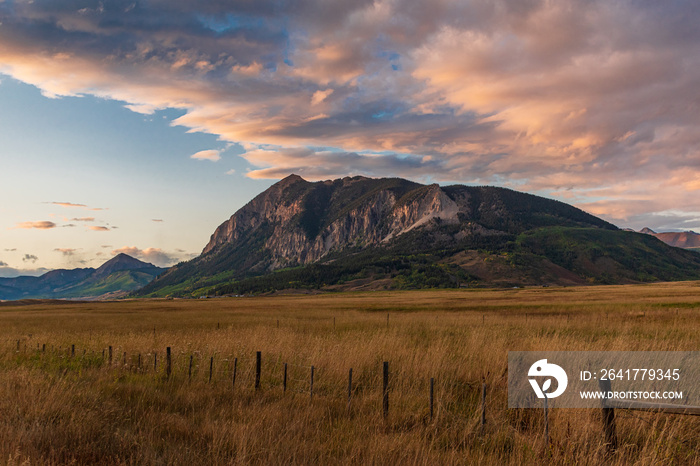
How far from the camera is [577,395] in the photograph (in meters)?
9.01

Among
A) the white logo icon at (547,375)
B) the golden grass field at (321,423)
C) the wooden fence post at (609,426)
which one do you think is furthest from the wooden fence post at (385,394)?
the wooden fence post at (609,426)

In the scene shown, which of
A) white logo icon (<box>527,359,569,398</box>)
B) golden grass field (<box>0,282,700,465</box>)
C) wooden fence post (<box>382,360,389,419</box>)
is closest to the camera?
golden grass field (<box>0,282,700,465</box>)

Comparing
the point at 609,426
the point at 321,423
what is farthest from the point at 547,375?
the point at 321,423

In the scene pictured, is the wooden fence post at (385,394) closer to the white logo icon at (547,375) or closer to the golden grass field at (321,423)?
the golden grass field at (321,423)

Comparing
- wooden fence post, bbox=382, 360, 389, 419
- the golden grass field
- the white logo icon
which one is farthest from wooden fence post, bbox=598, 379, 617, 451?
wooden fence post, bbox=382, 360, 389, 419

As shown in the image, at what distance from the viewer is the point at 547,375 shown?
35.1 feet

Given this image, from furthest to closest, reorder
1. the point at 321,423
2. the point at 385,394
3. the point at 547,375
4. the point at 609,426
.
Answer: the point at 547,375 < the point at 385,394 < the point at 321,423 < the point at 609,426

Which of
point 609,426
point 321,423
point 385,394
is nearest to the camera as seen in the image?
point 609,426

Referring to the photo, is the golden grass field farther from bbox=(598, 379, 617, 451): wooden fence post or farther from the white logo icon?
the white logo icon

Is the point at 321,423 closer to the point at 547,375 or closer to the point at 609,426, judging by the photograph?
the point at 609,426

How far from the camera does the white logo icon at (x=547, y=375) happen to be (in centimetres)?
918

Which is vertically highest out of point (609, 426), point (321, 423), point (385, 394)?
point (609, 426)

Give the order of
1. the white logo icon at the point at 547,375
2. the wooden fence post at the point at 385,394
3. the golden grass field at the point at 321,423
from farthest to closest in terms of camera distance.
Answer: the white logo icon at the point at 547,375, the wooden fence post at the point at 385,394, the golden grass field at the point at 321,423

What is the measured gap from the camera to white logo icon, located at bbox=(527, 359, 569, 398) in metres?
9.18
